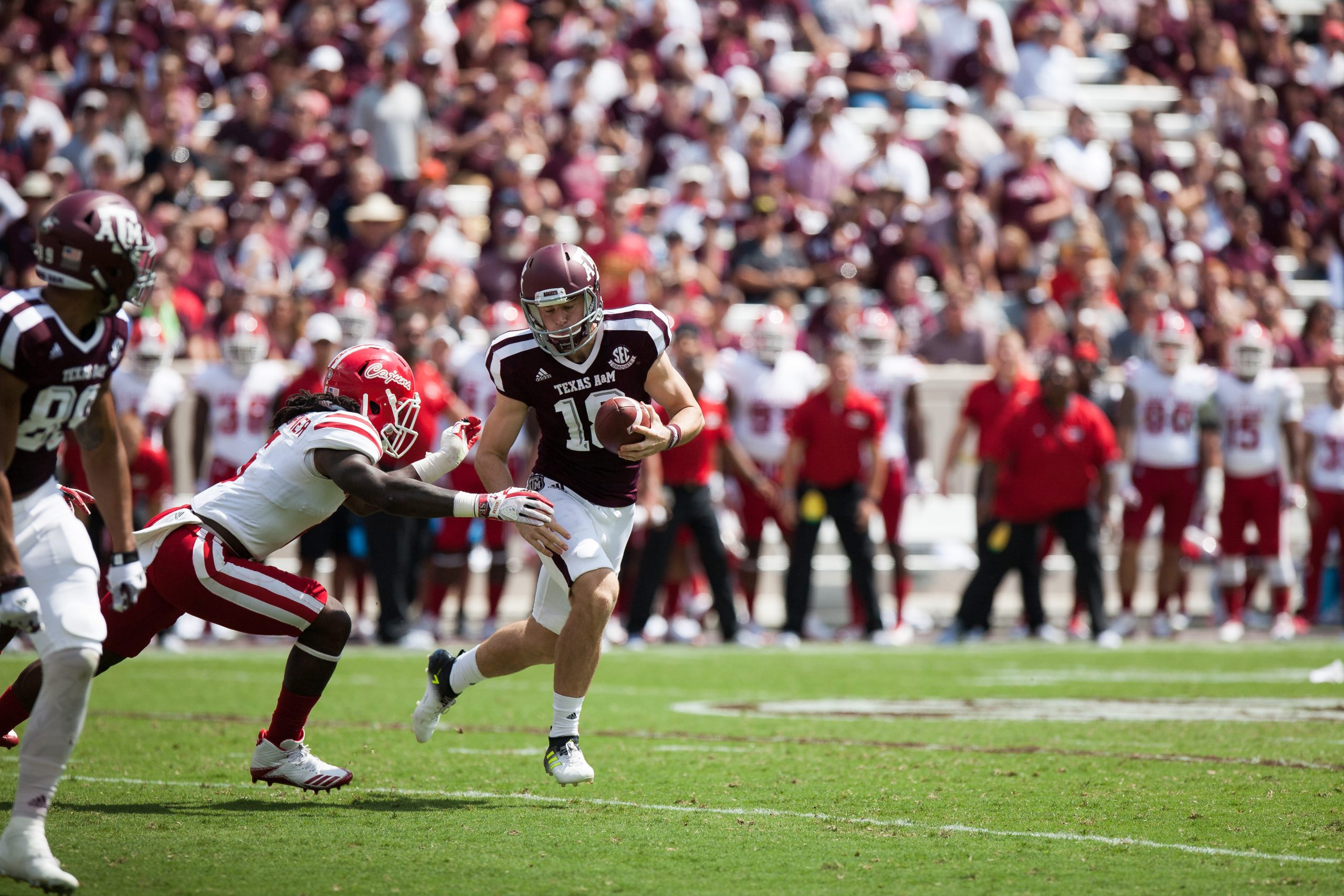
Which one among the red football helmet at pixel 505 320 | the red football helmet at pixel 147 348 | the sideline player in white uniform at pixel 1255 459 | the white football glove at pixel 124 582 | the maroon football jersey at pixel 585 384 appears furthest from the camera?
the sideline player in white uniform at pixel 1255 459

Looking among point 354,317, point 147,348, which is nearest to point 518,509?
point 354,317

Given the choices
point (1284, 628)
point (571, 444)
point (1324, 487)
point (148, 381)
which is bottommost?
point (1284, 628)

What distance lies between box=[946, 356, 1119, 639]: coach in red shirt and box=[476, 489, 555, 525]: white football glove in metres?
7.15

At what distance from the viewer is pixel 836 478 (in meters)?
11.9

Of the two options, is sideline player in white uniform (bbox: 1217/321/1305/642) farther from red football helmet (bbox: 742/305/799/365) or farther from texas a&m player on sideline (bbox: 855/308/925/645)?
red football helmet (bbox: 742/305/799/365)

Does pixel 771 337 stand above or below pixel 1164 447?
above

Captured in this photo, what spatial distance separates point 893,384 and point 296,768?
8092 millimetres

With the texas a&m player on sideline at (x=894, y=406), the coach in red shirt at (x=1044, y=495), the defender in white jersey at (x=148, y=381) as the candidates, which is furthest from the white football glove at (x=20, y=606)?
the texas a&m player on sideline at (x=894, y=406)

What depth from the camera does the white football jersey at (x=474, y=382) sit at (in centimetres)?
1245

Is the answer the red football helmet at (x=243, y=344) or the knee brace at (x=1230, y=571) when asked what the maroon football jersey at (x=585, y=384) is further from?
the knee brace at (x=1230, y=571)

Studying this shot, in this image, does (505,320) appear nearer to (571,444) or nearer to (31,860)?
(571,444)

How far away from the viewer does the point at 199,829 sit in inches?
195

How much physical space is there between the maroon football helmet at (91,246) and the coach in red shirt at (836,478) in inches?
304

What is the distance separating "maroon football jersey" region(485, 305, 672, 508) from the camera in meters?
5.95
